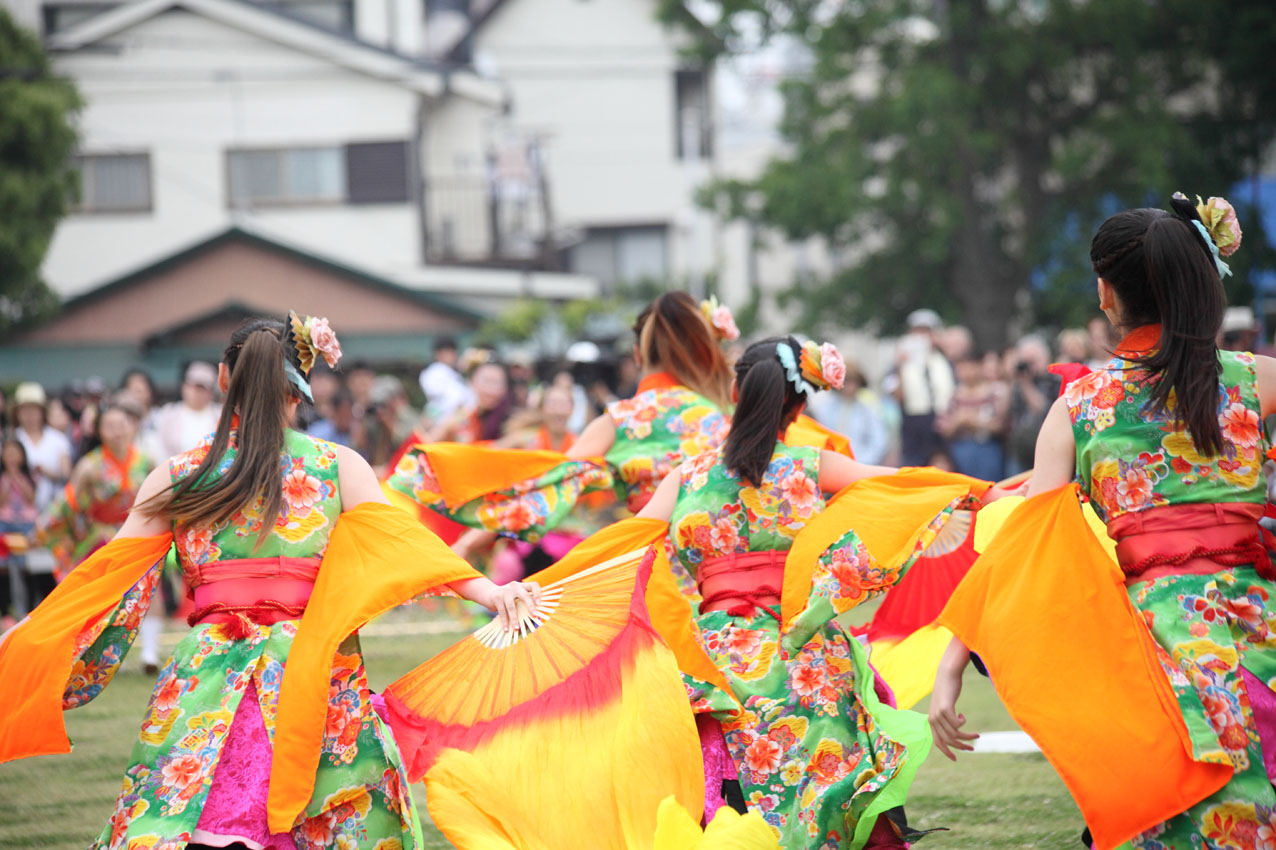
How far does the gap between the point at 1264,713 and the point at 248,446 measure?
2511mm

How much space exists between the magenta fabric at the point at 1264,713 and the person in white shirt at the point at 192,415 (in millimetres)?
8735

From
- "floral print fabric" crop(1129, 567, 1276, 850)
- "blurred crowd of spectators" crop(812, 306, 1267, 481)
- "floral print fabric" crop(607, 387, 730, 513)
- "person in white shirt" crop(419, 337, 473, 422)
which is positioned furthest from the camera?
"person in white shirt" crop(419, 337, 473, 422)

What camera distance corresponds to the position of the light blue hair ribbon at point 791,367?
4.41 meters

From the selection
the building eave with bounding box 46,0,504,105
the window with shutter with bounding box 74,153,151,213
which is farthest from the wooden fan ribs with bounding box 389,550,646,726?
the window with shutter with bounding box 74,153,151,213

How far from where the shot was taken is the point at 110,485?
9.03 metres

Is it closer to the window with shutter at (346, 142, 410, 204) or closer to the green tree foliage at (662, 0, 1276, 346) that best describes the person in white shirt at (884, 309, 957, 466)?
the green tree foliage at (662, 0, 1276, 346)

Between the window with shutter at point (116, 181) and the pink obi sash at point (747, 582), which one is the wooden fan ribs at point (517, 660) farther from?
the window with shutter at point (116, 181)

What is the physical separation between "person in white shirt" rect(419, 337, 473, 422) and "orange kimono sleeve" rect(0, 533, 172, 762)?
7970 mm

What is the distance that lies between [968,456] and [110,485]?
20.2ft

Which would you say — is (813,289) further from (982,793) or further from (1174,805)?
(1174,805)

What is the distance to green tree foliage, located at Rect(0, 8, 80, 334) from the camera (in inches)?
707

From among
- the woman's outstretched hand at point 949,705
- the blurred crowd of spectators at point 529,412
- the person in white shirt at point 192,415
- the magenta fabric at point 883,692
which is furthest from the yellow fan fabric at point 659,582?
the person in white shirt at point 192,415

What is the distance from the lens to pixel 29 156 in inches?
734

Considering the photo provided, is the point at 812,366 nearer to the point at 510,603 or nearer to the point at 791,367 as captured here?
the point at 791,367
